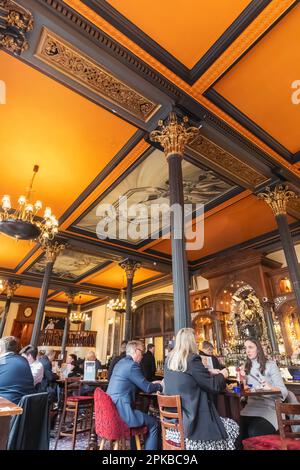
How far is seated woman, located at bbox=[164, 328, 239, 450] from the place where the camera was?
7.38 ft

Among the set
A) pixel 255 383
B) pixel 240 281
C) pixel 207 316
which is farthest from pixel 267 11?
pixel 207 316

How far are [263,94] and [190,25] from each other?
1531 millimetres

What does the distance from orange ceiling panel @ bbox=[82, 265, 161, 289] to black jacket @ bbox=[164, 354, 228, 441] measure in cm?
891

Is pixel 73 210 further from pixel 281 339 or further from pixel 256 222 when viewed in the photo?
pixel 281 339

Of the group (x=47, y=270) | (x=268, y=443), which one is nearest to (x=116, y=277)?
A: (x=47, y=270)

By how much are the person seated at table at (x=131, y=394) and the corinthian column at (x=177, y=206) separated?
0.71 metres

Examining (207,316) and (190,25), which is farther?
(207,316)

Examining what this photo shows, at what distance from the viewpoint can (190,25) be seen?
335 cm

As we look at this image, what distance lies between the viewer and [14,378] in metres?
2.95

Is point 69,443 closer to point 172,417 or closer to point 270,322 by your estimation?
point 172,417

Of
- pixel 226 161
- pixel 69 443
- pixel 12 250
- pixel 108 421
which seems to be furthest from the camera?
pixel 12 250

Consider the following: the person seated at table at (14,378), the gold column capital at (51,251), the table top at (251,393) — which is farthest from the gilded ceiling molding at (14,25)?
the gold column capital at (51,251)

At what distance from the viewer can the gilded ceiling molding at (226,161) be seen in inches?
191

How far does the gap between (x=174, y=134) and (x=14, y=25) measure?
2.23 meters
